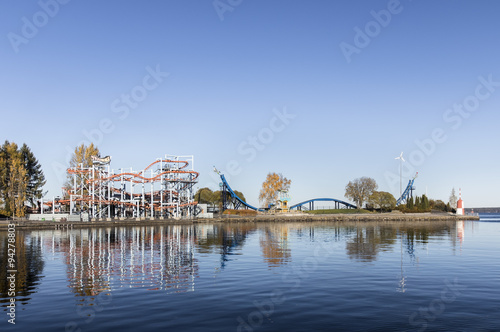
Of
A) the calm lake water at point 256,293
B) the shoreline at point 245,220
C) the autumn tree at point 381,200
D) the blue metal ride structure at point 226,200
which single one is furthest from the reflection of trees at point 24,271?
the autumn tree at point 381,200

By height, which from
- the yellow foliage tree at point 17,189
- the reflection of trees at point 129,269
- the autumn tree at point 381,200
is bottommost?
the reflection of trees at point 129,269

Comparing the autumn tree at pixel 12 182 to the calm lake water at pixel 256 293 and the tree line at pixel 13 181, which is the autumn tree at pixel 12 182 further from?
the calm lake water at pixel 256 293

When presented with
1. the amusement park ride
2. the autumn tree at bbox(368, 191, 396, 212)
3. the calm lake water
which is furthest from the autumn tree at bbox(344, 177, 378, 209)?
the calm lake water

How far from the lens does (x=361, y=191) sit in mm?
153875

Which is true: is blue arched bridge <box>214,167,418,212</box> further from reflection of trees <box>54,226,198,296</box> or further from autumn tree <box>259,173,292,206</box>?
reflection of trees <box>54,226,198,296</box>

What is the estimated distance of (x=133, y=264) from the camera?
2975 centimetres

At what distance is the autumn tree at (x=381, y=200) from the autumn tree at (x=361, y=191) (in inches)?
77.2

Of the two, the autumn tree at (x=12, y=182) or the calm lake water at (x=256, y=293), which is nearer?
the calm lake water at (x=256, y=293)

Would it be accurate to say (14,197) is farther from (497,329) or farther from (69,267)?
(497,329)

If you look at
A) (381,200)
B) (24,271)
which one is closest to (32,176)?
(24,271)

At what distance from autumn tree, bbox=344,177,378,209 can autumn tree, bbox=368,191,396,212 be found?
6.43 feet

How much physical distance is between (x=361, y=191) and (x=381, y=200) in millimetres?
7900

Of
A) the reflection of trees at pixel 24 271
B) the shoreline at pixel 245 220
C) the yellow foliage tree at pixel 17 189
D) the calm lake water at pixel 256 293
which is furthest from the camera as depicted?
the yellow foliage tree at pixel 17 189

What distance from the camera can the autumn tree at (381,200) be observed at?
150000 millimetres
